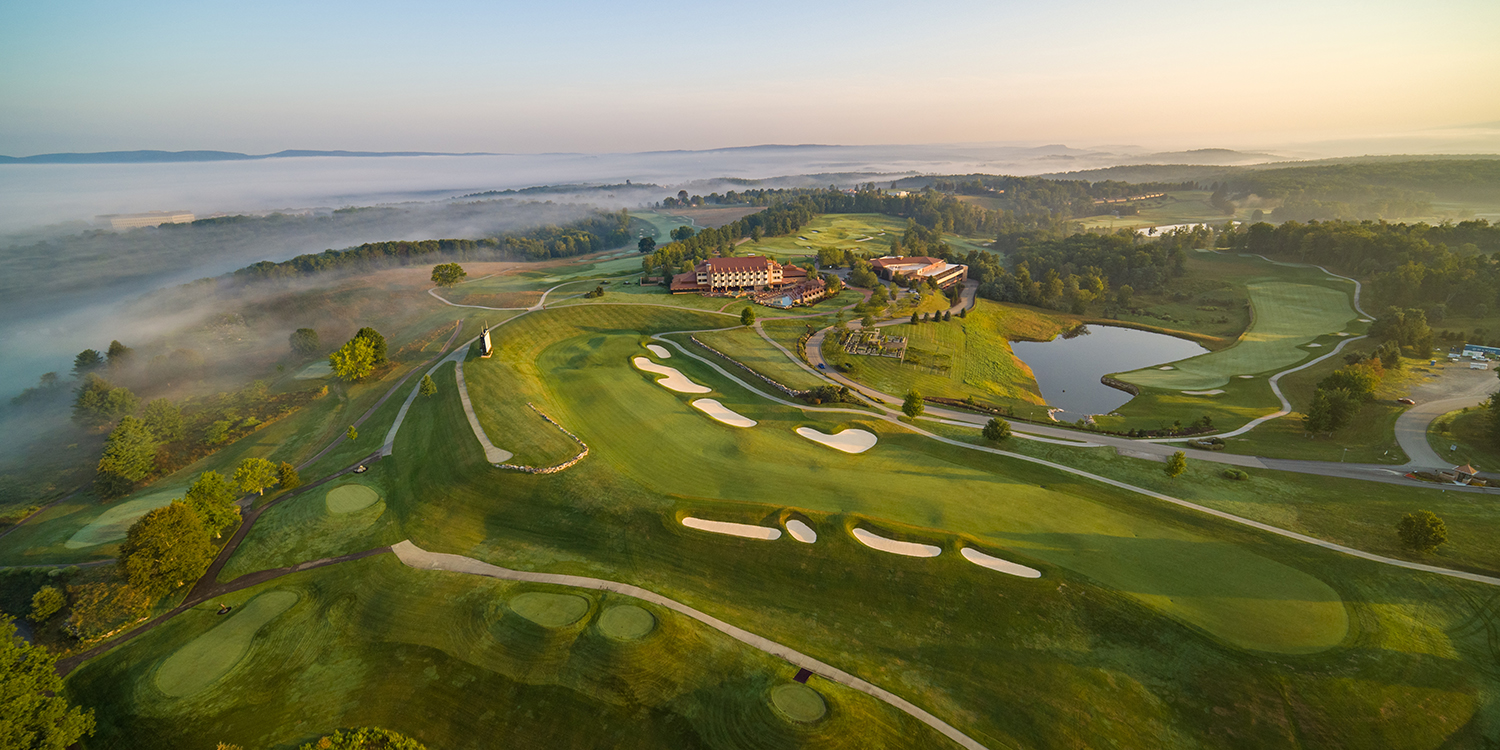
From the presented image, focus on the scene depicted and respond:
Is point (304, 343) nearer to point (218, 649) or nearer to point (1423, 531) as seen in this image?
point (218, 649)

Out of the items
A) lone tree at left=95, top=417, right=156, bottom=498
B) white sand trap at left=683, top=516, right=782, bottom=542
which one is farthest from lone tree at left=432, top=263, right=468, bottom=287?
white sand trap at left=683, top=516, right=782, bottom=542

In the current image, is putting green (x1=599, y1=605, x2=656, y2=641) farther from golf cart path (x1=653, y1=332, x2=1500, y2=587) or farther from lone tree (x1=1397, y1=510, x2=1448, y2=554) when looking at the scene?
lone tree (x1=1397, y1=510, x2=1448, y2=554)

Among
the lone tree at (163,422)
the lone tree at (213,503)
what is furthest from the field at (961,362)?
the lone tree at (163,422)

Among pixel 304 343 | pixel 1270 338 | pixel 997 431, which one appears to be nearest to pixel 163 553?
pixel 997 431

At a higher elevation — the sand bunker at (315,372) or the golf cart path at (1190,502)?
the golf cart path at (1190,502)

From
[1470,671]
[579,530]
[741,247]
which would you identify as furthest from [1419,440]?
[741,247]

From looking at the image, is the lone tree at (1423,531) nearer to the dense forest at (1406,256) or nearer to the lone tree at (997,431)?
the lone tree at (997,431)
